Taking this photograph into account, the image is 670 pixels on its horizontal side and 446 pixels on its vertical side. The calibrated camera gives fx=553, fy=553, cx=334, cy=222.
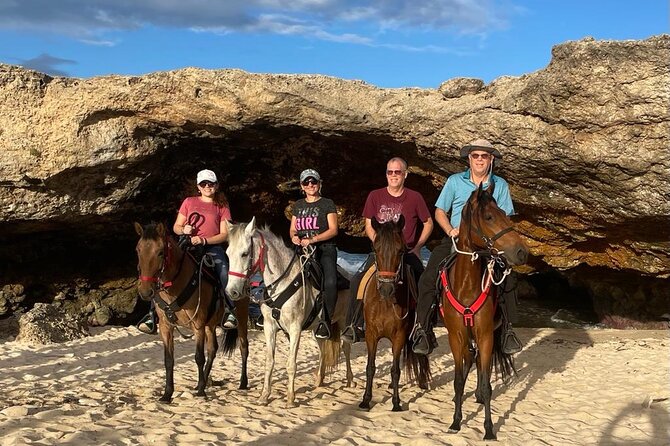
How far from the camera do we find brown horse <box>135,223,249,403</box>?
6.40 metres

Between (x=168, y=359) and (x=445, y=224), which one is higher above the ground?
(x=445, y=224)

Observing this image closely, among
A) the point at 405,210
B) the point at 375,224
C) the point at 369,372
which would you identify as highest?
the point at 405,210

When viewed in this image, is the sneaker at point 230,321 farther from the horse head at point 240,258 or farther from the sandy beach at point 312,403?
the horse head at point 240,258

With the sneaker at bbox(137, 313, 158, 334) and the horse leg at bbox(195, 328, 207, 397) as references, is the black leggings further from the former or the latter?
the sneaker at bbox(137, 313, 158, 334)

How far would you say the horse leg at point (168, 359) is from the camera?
690 cm

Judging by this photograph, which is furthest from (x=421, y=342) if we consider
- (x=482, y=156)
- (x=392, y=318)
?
(x=482, y=156)

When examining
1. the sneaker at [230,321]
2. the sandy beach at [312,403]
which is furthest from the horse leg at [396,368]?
the sneaker at [230,321]

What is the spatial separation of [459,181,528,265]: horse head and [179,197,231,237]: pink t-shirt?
3654mm

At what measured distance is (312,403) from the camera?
23.0 feet

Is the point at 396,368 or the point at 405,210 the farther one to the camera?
the point at 405,210

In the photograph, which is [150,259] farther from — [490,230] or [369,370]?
[490,230]

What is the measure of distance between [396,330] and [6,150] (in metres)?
8.30

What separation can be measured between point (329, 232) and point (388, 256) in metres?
1.45

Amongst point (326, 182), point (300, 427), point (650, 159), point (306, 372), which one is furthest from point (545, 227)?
point (300, 427)
